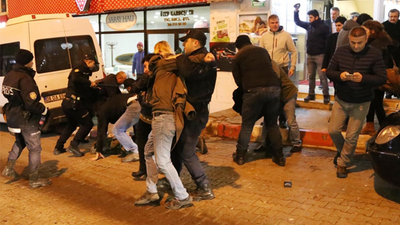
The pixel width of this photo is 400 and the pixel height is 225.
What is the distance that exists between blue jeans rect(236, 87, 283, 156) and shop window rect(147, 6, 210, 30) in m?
5.69

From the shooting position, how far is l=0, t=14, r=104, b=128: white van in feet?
30.4

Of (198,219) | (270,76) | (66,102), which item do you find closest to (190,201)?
(198,219)

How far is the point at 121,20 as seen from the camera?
1381 centimetres

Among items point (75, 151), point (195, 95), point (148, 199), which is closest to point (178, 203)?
point (148, 199)

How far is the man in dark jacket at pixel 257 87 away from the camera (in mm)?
6160

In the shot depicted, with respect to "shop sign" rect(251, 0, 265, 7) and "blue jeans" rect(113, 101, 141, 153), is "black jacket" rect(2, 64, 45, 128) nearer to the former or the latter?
"blue jeans" rect(113, 101, 141, 153)

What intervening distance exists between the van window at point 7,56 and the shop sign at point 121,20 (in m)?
4.40

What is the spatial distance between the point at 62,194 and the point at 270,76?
3.26 meters

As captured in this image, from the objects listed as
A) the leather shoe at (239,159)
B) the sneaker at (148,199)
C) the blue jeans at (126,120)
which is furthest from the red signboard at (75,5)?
the sneaker at (148,199)

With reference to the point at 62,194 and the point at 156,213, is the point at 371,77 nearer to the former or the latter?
the point at 156,213

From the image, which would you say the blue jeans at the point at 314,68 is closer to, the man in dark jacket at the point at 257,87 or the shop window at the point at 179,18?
the man in dark jacket at the point at 257,87

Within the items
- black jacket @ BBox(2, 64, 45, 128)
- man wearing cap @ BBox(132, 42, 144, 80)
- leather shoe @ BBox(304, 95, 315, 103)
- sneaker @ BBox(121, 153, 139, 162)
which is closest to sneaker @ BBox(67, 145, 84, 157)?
sneaker @ BBox(121, 153, 139, 162)

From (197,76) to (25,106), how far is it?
254 cm

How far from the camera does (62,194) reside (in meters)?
5.66
